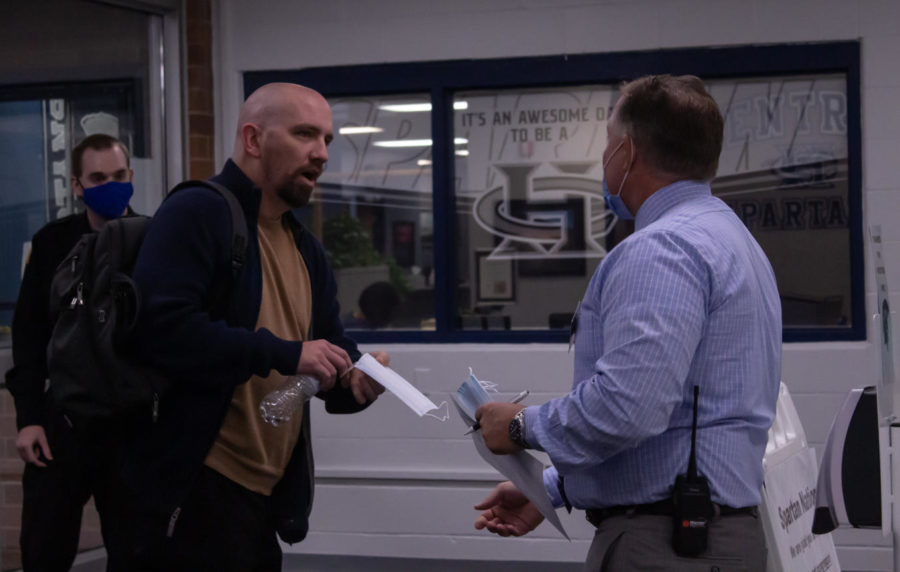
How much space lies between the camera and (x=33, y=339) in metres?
4.59

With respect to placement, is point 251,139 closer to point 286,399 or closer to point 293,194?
point 293,194

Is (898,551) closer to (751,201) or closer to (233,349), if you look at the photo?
(233,349)

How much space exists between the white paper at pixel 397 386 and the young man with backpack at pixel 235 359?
70 millimetres

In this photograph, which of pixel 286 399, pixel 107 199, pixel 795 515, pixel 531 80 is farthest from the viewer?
pixel 531 80

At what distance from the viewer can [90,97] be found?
639 cm

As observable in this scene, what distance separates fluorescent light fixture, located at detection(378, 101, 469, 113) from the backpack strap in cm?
347

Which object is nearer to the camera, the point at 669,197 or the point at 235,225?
the point at 669,197

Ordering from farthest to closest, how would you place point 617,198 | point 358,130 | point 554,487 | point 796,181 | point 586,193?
point 358,130, point 586,193, point 796,181, point 554,487, point 617,198

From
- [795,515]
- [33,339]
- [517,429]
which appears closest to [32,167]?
[33,339]

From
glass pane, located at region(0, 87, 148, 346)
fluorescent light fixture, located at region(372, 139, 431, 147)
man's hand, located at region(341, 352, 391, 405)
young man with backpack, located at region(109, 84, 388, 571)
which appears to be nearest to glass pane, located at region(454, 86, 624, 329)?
fluorescent light fixture, located at region(372, 139, 431, 147)

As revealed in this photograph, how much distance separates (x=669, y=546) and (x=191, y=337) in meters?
1.32

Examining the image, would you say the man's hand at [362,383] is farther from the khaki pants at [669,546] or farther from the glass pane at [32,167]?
the glass pane at [32,167]

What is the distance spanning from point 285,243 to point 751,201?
139 inches

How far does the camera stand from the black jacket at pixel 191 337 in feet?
9.96
